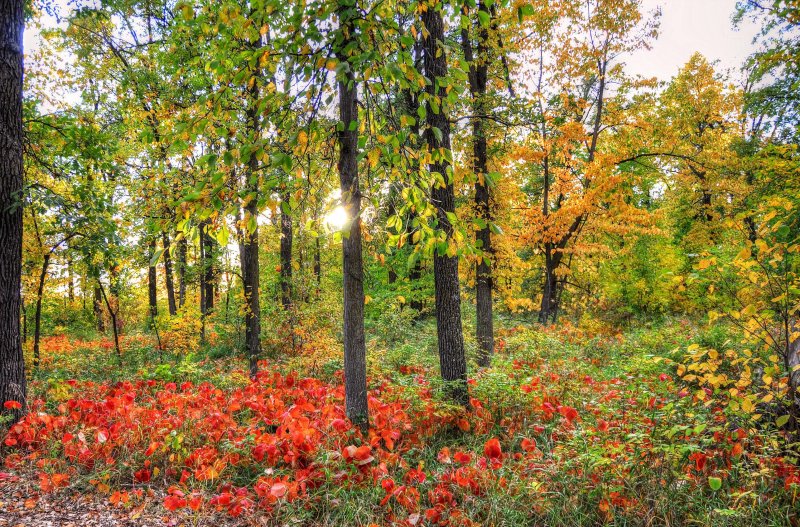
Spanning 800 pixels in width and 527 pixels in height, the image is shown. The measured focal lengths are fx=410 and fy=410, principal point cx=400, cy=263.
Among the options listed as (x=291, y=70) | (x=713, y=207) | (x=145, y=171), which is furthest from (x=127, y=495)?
(x=713, y=207)

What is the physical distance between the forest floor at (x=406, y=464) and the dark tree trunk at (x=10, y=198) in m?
0.65

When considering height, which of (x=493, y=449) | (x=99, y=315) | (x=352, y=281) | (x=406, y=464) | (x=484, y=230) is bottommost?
(x=406, y=464)

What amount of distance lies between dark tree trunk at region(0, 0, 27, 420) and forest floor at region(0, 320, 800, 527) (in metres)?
0.65

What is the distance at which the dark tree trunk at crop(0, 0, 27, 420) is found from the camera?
4.38m

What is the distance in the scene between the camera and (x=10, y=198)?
441 centimetres

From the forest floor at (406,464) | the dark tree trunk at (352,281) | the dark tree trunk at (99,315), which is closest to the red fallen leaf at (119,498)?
the forest floor at (406,464)

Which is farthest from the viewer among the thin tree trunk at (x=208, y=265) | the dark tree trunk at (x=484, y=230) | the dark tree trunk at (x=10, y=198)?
the thin tree trunk at (x=208, y=265)

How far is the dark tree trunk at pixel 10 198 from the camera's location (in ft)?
14.4

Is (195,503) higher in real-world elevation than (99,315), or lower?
lower

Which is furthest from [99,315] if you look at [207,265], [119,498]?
[119,498]

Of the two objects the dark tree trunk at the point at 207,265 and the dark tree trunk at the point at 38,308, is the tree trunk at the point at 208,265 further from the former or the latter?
the dark tree trunk at the point at 38,308

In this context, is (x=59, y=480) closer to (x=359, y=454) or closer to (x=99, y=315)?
(x=359, y=454)

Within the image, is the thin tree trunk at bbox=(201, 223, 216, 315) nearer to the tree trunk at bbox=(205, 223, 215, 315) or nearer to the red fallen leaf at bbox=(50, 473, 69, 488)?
the tree trunk at bbox=(205, 223, 215, 315)

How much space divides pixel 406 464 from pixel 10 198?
4.97 meters
